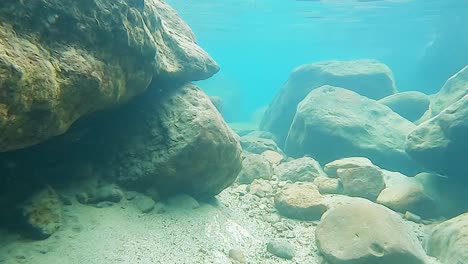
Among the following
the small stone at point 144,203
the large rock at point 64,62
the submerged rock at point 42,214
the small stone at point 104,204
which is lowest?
the small stone at point 144,203

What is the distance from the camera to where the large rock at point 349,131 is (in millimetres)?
10375

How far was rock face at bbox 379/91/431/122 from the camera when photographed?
14797 mm

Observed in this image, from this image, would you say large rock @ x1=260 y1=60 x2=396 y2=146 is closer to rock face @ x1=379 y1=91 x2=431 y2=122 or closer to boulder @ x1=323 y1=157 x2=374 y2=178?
rock face @ x1=379 y1=91 x2=431 y2=122

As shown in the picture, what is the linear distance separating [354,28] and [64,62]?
134 feet

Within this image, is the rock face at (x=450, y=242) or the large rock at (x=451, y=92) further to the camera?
the large rock at (x=451, y=92)

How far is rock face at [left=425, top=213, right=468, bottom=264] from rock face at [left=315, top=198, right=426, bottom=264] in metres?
0.51

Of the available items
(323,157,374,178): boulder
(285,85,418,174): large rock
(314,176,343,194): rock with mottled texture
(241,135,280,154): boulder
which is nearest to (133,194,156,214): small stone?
(314,176,343,194): rock with mottled texture

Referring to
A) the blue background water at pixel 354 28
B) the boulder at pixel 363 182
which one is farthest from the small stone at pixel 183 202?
the blue background water at pixel 354 28

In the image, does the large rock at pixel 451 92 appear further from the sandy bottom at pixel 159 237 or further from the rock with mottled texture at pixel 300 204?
the sandy bottom at pixel 159 237

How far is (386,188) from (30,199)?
20.8 ft

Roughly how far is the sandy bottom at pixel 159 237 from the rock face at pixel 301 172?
2240 mm

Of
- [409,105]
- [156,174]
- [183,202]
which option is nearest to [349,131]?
[409,105]

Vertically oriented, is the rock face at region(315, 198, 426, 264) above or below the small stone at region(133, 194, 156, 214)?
below

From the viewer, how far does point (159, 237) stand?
14.3ft
